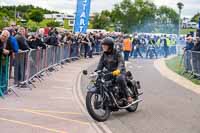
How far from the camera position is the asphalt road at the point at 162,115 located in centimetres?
1011

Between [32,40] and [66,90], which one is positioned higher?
[32,40]

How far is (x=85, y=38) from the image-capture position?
3666 centimetres

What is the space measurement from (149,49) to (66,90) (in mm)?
27389

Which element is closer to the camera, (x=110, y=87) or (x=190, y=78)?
(x=110, y=87)

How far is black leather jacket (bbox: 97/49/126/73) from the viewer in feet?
37.9

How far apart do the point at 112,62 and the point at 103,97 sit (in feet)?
3.03

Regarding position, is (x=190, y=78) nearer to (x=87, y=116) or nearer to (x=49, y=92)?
(x=49, y=92)

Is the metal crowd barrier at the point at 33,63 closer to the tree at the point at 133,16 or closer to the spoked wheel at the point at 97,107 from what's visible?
the spoked wheel at the point at 97,107

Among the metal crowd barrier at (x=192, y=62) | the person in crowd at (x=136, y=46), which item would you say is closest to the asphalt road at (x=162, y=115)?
the metal crowd barrier at (x=192, y=62)

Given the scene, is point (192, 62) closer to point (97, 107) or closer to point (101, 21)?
point (97, 107)

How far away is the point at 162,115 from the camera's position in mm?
11773

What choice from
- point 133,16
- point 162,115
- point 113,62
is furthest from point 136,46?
point 133,16

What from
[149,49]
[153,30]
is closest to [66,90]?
[149,49]

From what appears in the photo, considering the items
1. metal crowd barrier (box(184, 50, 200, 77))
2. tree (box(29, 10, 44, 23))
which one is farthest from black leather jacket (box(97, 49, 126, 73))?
tree (box(29, 10, 44, 23))
